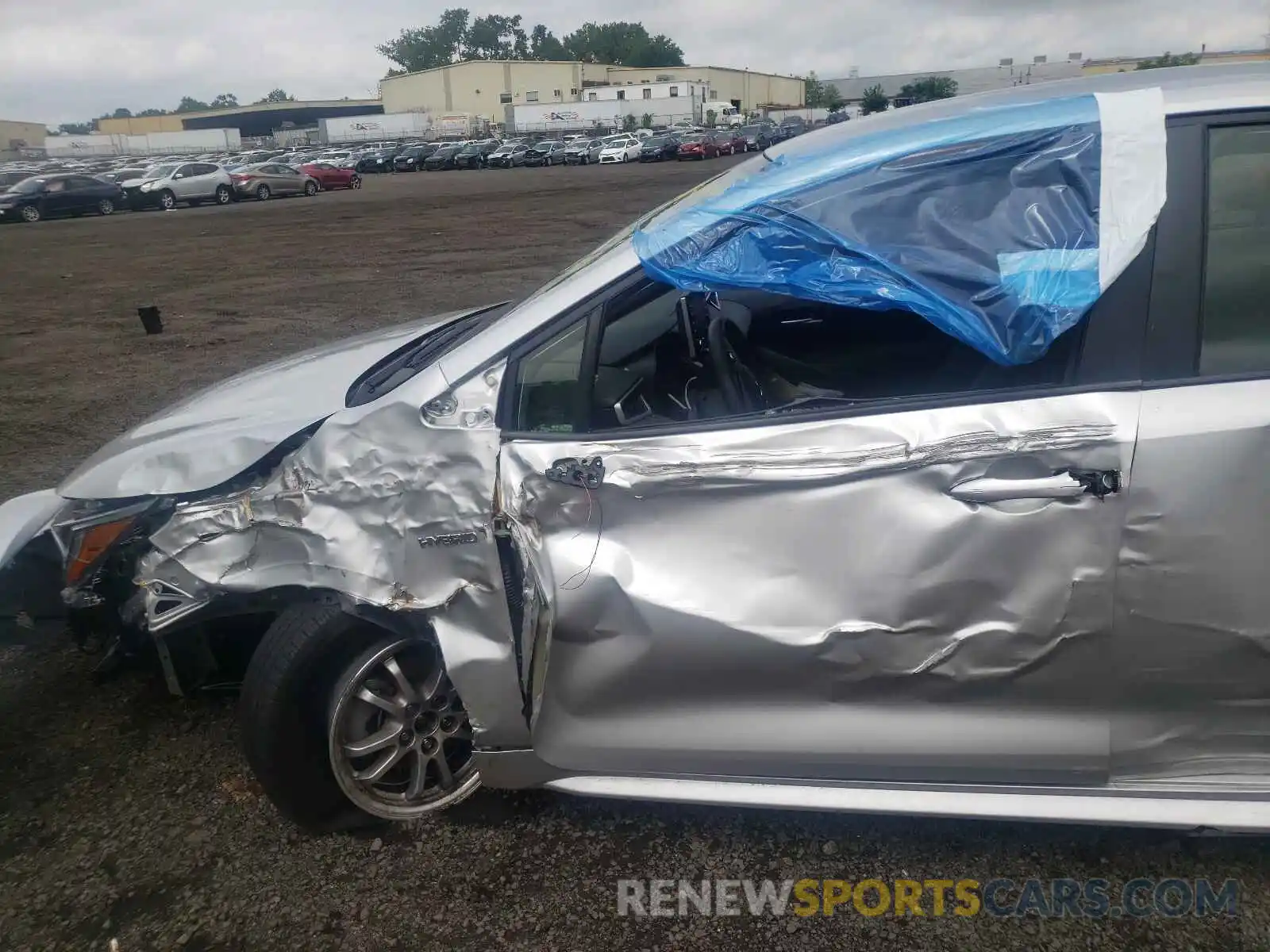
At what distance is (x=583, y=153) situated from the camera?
47281 mm

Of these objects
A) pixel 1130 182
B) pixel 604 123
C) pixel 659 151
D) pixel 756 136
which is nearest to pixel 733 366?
pixel 1130 182

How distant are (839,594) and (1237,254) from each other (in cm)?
114

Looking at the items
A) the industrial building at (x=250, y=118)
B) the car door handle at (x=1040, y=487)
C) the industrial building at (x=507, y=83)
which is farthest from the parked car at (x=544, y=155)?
the industrial building at (x=250, y=118)

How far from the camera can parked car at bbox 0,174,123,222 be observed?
27359 mm

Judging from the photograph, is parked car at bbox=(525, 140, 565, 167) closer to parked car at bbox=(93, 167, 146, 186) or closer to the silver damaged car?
parked car at bbox=(93, 167, 146, 186)

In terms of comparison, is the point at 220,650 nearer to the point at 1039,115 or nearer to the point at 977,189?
the point at 977,189

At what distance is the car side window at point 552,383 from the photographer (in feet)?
7.39

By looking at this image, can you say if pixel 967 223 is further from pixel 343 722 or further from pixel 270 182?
pixel 270 182

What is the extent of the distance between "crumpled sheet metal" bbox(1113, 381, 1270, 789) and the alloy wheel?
172 centimetres

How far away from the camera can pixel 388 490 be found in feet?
7.45

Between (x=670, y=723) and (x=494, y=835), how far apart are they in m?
0.77

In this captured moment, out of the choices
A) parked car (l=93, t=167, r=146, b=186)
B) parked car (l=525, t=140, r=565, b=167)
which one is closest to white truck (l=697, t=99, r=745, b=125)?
parked car (l=525, t=140, r=565, b=167)

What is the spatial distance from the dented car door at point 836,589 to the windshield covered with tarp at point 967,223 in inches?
9.5

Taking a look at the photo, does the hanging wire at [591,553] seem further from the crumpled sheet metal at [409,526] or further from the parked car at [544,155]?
the parked car at [544,155]
